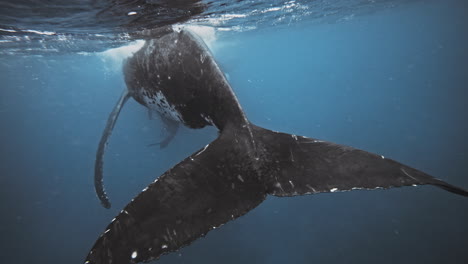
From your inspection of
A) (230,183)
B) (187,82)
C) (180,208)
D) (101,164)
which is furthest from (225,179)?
(101,164)

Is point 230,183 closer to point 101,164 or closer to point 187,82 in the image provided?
Result: point 187,82

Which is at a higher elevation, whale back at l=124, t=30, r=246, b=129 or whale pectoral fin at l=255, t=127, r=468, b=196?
whale back at l=124, t=30, r=246, b=129

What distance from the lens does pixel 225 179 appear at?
2902 millimetres

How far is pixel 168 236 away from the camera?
93.7 inches

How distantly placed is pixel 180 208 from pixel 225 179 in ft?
1.92

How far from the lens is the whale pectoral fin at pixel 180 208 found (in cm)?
228

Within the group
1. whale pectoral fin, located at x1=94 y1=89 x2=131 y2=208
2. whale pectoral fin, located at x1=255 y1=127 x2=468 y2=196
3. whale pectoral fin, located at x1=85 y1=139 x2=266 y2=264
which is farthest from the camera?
whale pectoral fin, located at x1=94 y1=89 x2=131 y2=208

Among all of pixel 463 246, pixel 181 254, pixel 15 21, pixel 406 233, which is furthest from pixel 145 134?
pixel 463 246

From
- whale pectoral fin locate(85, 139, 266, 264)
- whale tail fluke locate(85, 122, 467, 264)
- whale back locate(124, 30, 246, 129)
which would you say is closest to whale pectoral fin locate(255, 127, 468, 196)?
whale tail fluke locate(85, 122, 467, 264)

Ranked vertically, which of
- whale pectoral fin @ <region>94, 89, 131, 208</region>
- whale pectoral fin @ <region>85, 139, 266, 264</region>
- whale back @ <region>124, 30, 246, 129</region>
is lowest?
whale pectoral fin @ <region>94, 89, 131, 208</region>

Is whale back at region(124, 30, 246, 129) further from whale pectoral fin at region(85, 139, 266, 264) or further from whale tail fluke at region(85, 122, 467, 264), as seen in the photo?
whale pectoral fin at region(85, 139, 266, 264)

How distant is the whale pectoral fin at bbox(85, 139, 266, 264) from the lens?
2.28 metres

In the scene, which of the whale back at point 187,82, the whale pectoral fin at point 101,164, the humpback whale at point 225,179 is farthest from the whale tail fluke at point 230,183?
the whale pectoral fin at point 101,164

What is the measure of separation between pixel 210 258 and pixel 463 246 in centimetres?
1269
